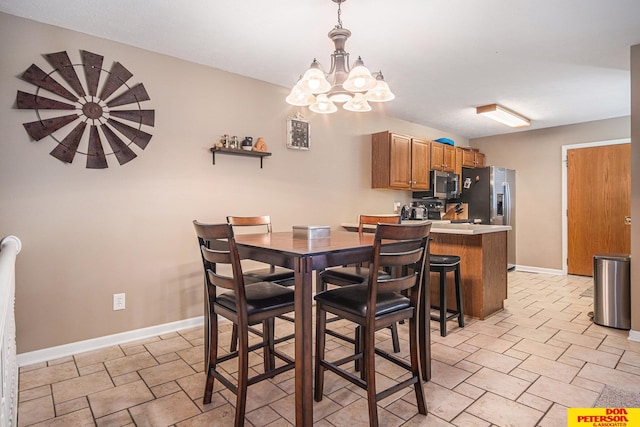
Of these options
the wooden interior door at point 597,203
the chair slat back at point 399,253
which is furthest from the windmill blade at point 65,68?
the wooden interior door at point 597,203

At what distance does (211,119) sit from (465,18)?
2202mm

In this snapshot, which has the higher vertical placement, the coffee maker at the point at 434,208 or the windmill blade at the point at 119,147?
the windmill blade at the point at 119,147

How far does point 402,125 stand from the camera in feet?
16.9

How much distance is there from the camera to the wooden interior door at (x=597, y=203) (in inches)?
192

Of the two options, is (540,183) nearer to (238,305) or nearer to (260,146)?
(260,146)

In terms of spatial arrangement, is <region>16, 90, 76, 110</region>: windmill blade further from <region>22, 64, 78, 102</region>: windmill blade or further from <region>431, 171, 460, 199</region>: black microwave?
<region>431, 171, 460, 199</region>: black microwave

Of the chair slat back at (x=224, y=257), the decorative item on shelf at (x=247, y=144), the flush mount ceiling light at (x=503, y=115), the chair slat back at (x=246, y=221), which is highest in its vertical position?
the flush mount ceiling light at (x=503, y=115)

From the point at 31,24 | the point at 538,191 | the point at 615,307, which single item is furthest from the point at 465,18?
the point at 538,191

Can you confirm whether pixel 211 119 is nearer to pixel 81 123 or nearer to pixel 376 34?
pixel 81 123

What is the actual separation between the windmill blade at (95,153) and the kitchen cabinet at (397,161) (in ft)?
10.2

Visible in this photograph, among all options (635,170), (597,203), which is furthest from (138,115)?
(597,203)

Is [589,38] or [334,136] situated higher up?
[589,38]

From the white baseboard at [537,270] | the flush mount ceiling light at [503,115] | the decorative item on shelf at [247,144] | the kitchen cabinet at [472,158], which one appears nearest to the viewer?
the decorative item on shelf at [247,144]

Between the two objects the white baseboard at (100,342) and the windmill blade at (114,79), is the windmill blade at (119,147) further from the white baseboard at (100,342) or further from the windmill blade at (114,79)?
the white baseboard at (100,342)
